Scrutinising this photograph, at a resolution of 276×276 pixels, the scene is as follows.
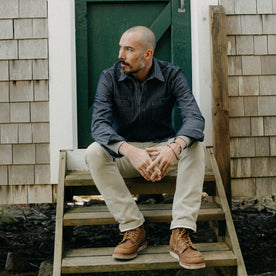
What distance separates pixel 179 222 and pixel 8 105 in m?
1.77

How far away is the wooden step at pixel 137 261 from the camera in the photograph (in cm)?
197

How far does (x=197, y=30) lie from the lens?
295cm

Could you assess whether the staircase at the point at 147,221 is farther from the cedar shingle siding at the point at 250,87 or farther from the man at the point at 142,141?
the cedar shingle siding at the point at 250,87

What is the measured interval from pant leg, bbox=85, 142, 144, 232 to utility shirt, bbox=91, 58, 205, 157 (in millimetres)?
252

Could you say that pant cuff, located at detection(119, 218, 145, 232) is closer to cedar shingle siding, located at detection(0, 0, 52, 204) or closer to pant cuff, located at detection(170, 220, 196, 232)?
pant cuff, located at detection(170, 220, 196, 232)

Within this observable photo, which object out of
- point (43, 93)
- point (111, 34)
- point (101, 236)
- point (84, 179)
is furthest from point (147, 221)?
point (111, 34)

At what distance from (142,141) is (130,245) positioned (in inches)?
31.2

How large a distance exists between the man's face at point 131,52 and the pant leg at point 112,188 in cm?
57

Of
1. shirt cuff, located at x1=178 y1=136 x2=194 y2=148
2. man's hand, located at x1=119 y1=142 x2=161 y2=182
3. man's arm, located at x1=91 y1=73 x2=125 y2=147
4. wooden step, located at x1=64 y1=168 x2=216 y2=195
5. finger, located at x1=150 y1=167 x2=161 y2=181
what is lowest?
wooden step, located at x1=64 y1=168 x2=216 y2=195

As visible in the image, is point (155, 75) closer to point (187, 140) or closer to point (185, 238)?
point (187, 140)

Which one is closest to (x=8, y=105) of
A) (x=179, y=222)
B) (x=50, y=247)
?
(x=50, y=247)

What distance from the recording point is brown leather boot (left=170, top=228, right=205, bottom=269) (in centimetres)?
188

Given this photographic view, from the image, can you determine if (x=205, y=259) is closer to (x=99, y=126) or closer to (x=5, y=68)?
(x=99, y=126)

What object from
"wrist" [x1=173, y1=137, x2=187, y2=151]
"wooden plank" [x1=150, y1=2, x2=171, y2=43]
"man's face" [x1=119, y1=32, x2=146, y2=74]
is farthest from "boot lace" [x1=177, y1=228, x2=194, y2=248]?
"wooden plank" [x1=150, y1=2, x2=171, y2=43]
